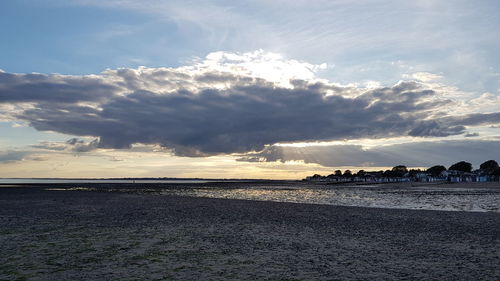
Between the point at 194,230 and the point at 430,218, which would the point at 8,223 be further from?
the point at 430,218

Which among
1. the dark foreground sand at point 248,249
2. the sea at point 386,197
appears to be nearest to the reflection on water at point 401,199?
the sea at point 386,197

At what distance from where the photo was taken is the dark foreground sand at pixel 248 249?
12.2m

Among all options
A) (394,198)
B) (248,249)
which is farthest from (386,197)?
(248,249)

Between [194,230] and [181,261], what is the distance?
8374mm

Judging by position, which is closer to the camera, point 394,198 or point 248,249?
point 248,249

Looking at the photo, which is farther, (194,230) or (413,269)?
(194,230)

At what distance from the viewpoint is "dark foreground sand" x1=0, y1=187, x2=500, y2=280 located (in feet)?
39.9

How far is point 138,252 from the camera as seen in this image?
51.0 feet

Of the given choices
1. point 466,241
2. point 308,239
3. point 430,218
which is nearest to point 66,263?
point 308,239

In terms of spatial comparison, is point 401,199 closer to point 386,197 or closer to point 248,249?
point 386,197

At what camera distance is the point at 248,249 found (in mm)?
16406

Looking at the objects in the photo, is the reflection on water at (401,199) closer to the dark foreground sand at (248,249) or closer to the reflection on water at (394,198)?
the reflection on water at (394,198)

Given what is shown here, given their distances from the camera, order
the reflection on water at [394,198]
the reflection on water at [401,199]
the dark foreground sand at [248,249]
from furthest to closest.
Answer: the reflection on water at [394,198]
the reflection on water at [401,199]
the dark foreground sand at [248,249]

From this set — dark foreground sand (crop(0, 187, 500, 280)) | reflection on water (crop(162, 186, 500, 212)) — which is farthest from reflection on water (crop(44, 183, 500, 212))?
dark foreground sand (crop(0, 187, 500, 280))
